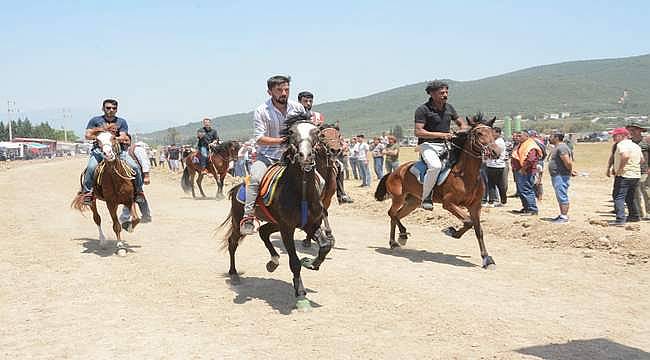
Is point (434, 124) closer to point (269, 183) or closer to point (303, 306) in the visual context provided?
point (269, 183)

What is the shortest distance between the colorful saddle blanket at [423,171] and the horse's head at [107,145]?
5.39m

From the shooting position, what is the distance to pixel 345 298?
784cm

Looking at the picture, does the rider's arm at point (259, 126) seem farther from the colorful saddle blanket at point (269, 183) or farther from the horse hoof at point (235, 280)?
the horse hoof at point (235, 280)

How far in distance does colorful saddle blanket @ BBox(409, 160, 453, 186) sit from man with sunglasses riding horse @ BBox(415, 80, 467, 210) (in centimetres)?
8

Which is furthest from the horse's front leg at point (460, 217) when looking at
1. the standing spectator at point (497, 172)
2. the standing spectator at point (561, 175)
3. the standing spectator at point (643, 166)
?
the standing spectator at point (497, 172)

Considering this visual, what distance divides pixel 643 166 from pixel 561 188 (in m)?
1.99

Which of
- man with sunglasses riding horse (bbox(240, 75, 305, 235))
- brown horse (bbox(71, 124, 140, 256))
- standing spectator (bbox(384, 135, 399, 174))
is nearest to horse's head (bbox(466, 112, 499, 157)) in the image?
man with sunglasses riding horse (bbox(240, 75, 305, 235))

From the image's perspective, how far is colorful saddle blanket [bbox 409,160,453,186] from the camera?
10375mm

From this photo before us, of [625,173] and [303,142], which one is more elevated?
[303,142]

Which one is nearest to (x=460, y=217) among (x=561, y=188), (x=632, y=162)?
(x=561, y=188)

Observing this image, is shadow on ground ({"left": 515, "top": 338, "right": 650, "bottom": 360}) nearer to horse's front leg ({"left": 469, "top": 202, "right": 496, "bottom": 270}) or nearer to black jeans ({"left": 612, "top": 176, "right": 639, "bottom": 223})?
horse's front leg ({"left": 469, "top": 202, "right": 496, "bottom": 270})

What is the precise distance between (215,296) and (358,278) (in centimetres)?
214

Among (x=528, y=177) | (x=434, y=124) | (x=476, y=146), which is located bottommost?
(x=528, y=177)

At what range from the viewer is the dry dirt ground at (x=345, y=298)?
239 inches
